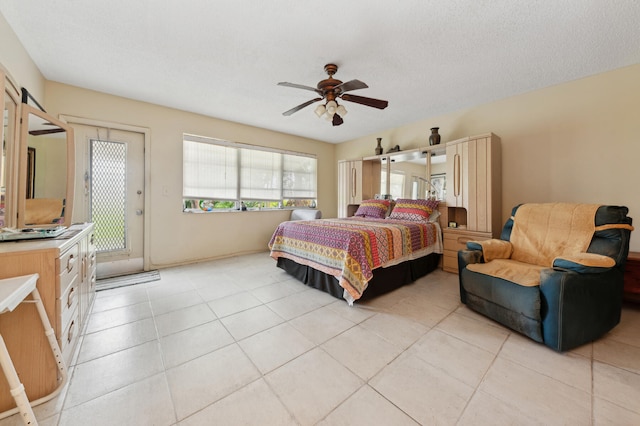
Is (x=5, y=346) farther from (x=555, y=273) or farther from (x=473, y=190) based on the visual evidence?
(x=473, y=190)

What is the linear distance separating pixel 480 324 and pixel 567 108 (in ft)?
9.84

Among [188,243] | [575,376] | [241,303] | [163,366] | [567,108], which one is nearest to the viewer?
[575,376]

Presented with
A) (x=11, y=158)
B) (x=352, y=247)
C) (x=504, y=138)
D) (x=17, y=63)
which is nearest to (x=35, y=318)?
(x=11, y=158)

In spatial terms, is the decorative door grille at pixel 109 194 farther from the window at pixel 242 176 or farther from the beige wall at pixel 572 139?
the beige wall at pixel 572 139

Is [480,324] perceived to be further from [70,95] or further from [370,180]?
[70,95]

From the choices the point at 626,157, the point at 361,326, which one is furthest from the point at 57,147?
the point at 626,157

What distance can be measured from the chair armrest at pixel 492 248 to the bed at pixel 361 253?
766 mm

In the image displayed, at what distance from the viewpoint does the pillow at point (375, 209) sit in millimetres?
4258

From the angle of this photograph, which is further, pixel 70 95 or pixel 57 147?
pixel 70 95

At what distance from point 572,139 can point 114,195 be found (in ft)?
20.3

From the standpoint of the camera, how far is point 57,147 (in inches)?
92.0

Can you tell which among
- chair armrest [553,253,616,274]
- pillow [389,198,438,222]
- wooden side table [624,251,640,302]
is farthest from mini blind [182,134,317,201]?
wooden side table [624,251,640,302]

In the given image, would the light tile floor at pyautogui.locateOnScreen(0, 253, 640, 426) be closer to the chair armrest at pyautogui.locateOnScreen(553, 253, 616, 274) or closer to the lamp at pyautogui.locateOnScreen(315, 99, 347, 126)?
the chair armrest at pyautogui.locateOnScreen(553, 253, 616, 274)

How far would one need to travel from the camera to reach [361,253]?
240 centimetres
